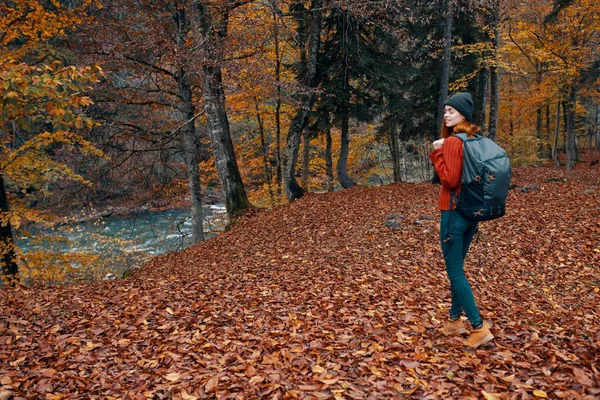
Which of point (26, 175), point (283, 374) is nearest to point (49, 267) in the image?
point (26, 175)

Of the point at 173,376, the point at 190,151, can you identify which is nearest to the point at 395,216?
the point at 190,151

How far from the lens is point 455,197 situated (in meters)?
3.50

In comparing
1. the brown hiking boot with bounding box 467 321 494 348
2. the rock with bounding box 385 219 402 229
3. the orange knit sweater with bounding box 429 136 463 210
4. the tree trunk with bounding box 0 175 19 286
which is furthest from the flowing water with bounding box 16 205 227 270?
the orange knit sweater with bounding box 429 136 463 210

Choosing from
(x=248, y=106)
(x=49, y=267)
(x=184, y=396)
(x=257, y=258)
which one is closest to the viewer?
(x=184, y=396)

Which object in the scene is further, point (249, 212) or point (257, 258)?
point (249, 212)

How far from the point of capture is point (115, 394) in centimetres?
324

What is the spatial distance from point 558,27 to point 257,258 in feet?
59.0

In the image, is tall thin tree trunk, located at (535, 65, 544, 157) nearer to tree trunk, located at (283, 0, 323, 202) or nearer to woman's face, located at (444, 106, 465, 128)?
tree trunk, located at (283, 0, 323, 202)

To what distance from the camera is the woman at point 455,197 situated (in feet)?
11.3

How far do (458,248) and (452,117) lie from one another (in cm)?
119

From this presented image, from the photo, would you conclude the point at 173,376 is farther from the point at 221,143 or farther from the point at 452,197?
A: the point at 221,143

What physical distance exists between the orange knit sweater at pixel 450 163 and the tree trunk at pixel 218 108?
279 inches

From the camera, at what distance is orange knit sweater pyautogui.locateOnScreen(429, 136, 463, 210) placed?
340 centimetres

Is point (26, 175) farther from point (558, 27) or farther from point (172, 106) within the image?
point (558, 27)
